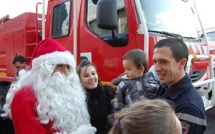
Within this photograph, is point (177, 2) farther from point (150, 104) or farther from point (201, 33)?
point (150, 104)

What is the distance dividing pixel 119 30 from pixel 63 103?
1444mm

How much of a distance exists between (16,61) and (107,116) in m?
2.52

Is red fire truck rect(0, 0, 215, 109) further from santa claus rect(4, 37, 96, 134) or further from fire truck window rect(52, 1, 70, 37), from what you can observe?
santa claus rect(4, 37, 96, 134)

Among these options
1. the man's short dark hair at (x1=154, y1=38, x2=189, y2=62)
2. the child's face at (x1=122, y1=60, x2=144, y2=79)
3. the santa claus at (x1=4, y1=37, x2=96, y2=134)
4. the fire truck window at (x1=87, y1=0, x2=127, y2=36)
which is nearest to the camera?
the man's short dark hair at (x1=154, y1=38, x2=189, y2=62)

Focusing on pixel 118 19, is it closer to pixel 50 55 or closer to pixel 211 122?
pixel 50 55

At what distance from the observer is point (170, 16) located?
3.24m

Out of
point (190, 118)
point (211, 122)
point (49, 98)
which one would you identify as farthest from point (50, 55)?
point (211, 122)

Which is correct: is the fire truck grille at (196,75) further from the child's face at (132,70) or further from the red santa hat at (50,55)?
the red santa hat at (50,55)

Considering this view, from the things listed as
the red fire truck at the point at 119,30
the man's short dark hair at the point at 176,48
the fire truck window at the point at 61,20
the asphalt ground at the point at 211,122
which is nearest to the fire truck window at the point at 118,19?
the red fire truck at the point at 119,30

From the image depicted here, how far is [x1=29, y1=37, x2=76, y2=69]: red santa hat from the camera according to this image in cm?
184

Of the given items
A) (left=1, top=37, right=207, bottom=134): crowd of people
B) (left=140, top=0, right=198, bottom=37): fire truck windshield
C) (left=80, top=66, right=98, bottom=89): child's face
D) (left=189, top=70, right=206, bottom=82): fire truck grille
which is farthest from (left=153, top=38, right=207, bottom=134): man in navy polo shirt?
(left=189, top=70, right=206, bottom=82): fire truck grille

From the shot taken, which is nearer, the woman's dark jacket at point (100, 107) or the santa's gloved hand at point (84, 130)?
the santa's gloved hand at point (84, 130)

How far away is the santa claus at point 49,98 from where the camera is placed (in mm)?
1565

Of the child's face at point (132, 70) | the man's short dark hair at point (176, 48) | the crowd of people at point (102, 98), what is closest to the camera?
the crowd of people at point (102, 98)
